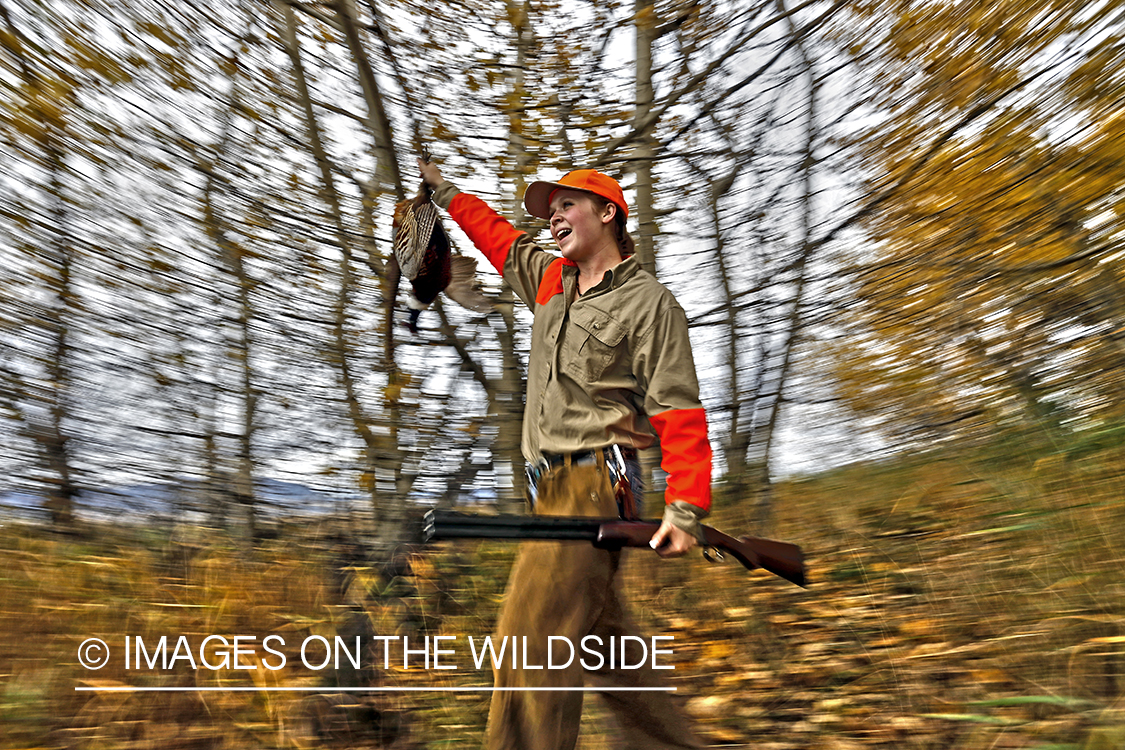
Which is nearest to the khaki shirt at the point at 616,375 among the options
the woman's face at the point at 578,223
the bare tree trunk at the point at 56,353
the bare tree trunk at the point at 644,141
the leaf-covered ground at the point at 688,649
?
the woman's face at the point at 578,223

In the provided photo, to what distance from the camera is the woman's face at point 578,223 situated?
255cm

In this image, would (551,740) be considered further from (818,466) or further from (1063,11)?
(1063,11)

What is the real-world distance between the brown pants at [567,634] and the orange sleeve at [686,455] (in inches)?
8.6

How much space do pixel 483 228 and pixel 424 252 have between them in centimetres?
25

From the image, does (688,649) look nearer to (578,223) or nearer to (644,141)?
(578,223)

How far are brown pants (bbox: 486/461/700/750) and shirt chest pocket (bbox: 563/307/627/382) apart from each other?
316 mm

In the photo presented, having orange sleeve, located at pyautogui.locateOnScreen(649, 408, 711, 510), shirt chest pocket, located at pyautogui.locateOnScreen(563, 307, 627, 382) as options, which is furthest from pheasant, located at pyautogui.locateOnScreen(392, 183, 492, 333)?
orange sleeve, located at pyautogui.locateOnScreen(649, 408, 711, 510)

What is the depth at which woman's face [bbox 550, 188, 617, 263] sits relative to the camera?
255 centimetres

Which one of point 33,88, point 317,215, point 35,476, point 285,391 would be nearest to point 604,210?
point 317,215

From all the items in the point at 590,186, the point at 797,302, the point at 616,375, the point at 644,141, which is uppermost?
the point at 644,141

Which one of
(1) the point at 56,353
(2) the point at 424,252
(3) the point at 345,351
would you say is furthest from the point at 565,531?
(1) the point at 56,353

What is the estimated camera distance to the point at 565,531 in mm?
2211

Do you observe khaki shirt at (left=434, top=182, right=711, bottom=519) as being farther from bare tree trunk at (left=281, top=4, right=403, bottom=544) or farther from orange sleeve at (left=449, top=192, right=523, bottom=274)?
bare tree trunk at (left=281, top=4, right=403, bottom=544)

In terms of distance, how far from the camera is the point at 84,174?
10.0 feet
